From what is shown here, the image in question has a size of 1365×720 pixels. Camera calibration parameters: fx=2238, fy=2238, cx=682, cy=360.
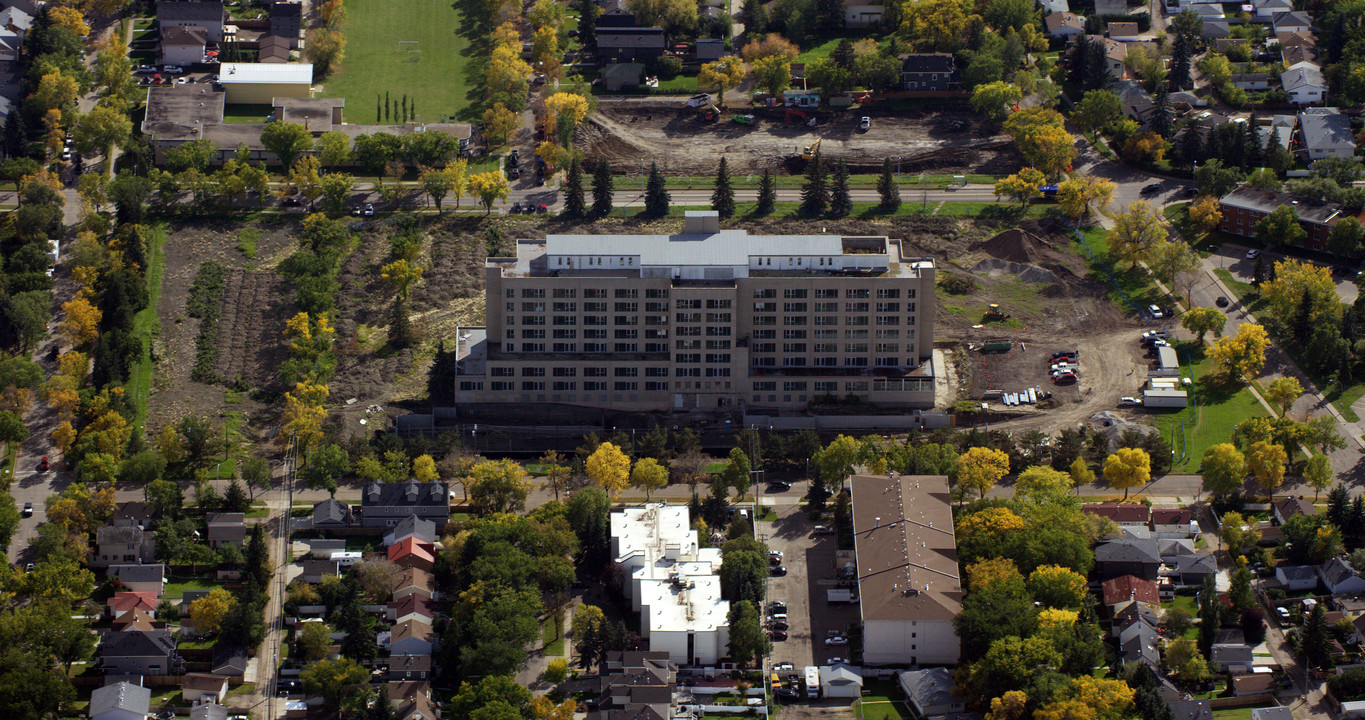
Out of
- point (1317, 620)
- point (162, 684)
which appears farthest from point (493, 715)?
point (1317, 620)

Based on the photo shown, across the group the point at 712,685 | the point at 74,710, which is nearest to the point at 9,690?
the point at 74,710

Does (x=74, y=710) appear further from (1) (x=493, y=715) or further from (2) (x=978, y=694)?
(2) (x=978, y=694)

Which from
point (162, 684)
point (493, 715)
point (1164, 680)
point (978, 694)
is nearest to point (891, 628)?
point (978, 694)

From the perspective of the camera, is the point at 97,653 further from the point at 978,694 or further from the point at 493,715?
the point at 978,694

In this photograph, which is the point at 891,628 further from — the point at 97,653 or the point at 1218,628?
the point at 97,653

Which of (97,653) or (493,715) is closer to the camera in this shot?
(493,715)

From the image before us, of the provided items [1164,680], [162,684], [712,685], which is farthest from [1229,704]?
[162,684]
